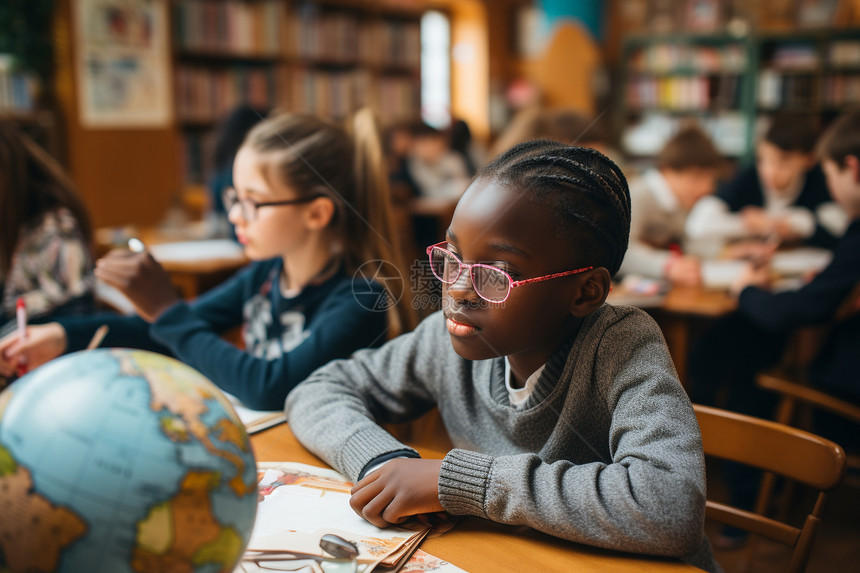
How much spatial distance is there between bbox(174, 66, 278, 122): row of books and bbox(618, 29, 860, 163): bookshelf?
3.65 meters

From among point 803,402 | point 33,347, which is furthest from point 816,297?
point 33,347

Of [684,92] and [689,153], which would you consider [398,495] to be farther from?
[684,92]

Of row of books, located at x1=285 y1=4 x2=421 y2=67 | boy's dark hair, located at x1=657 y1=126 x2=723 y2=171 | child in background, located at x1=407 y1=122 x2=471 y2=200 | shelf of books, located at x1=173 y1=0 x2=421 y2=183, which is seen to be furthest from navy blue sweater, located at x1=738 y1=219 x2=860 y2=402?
row of books, located at x1=285 y1=4 x2=421 y2=67

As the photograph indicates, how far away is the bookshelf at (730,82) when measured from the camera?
645 centimetres

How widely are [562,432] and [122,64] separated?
4307 mm

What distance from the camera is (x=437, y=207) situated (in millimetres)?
4922

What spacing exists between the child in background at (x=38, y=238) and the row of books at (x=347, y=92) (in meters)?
3.44

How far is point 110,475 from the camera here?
0.56 meters

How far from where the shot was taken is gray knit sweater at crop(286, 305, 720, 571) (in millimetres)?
785

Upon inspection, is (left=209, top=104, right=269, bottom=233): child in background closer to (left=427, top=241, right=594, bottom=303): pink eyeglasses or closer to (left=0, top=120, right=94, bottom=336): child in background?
(left=0, top=120, right=94, bottom=336): child in background

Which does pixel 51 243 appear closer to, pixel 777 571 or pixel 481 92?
pixel 777 571

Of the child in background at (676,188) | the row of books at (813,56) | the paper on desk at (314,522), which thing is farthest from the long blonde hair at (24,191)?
the row of books at (813,56)

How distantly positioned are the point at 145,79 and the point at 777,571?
4261 mm

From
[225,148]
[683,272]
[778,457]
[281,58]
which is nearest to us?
[778,457]
